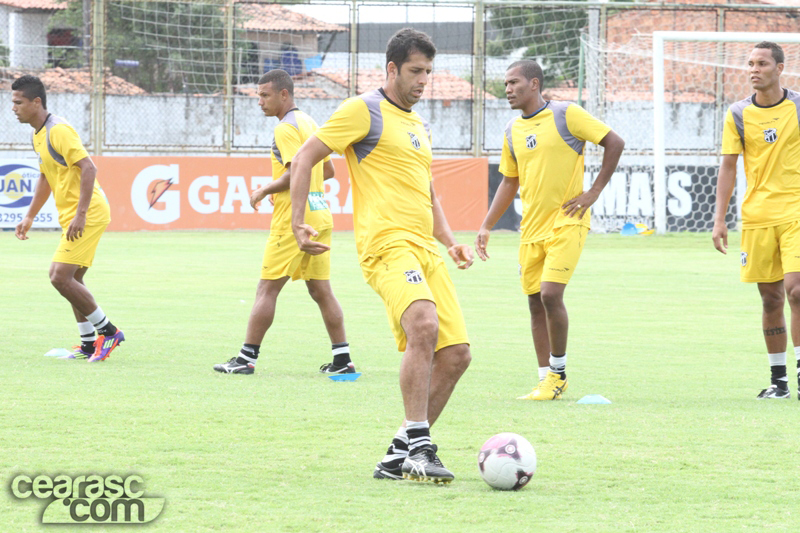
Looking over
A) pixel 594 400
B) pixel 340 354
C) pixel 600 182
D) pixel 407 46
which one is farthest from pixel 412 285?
pixel 340 354

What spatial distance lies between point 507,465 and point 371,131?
171cm

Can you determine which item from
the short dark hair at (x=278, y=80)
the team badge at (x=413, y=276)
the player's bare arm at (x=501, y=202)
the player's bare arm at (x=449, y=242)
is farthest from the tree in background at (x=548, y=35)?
the team badge at (x=413, y=276)

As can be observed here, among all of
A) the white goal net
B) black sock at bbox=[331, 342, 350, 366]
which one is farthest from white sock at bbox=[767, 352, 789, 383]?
the white goal net

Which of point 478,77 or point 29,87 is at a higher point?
point 478,77

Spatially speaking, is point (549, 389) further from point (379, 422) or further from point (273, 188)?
point (273, 188)

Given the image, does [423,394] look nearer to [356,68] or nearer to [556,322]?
[556,322]

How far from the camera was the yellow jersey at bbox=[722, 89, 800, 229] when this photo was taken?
25.3 feet

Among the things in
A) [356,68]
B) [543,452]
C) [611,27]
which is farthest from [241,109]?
[543,452]

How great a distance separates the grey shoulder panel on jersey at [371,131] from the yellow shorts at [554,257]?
8.60 ft

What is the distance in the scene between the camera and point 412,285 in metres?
5.28

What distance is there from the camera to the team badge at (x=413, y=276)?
5.29m

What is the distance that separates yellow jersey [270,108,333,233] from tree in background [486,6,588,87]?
24994 mm

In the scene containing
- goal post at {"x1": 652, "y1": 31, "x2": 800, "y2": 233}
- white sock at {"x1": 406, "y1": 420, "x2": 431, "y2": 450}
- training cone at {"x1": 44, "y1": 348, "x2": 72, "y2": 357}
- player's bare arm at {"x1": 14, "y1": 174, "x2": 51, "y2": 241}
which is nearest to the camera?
white sock at {"x1": 406, "y1": 420, "x2": 431, "y2": 450}

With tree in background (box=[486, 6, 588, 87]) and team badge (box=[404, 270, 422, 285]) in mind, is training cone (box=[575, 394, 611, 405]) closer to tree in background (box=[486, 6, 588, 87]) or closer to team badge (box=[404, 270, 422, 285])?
team badge (box=[404, 270, 422, 285])
